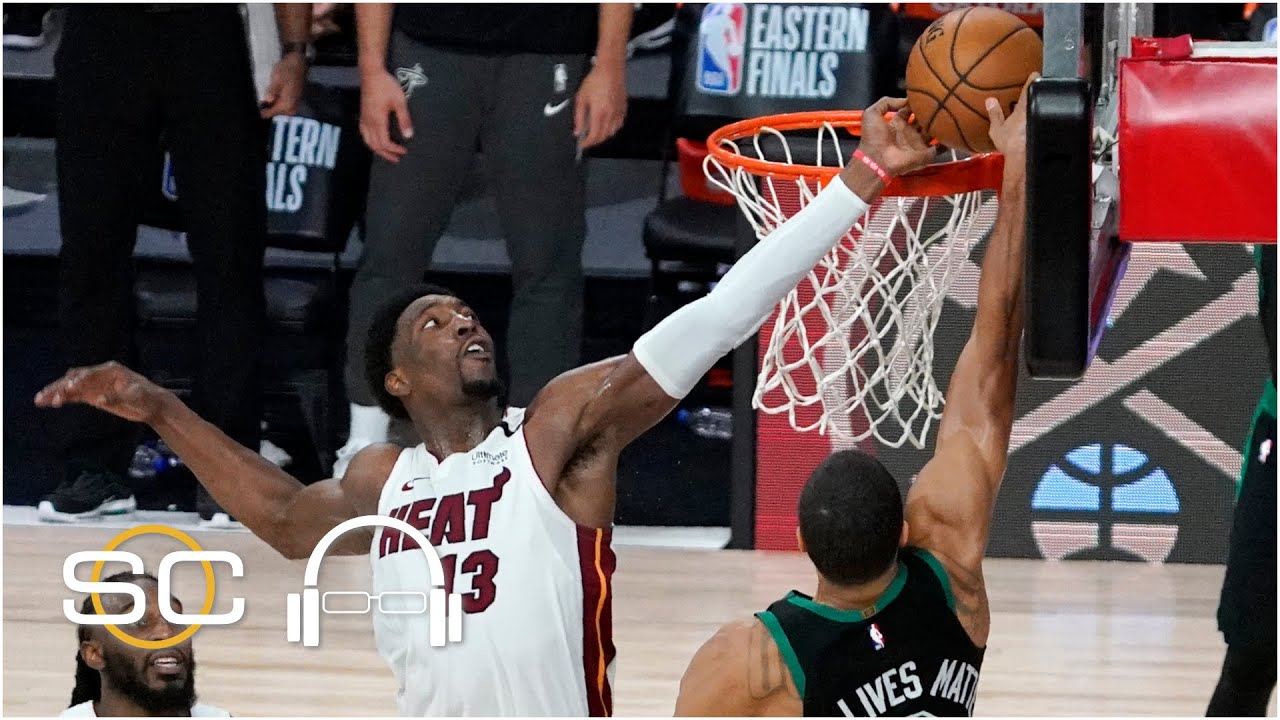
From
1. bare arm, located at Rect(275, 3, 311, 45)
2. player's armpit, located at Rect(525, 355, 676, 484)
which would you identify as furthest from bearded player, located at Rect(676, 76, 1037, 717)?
bare arm, located at Rect(275, 3, 311, 45)

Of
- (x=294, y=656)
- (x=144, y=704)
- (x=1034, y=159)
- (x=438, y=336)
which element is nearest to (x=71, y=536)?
(x=294, y=656)

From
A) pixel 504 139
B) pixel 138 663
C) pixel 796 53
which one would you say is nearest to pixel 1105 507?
pixel 796 53

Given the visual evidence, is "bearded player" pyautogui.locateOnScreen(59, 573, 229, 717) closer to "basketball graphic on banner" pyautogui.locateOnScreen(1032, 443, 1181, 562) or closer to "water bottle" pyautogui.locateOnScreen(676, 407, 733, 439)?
"basketball graphic on banner" pyautogui.locateOnScreen(1032, 443, 1181, 562)

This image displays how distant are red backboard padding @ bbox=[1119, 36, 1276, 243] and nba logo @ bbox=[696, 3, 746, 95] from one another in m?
3.73

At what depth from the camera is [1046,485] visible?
5562 mm

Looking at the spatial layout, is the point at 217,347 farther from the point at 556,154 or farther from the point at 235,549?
the point at 556,154

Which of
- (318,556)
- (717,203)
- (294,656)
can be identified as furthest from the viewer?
(717,203)

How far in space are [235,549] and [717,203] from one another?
2.16 meters

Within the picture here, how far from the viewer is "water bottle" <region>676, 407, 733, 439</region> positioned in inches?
265

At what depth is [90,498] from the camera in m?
5.73

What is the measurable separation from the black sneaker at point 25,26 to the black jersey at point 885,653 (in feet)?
18.8

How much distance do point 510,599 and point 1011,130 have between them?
1.11m

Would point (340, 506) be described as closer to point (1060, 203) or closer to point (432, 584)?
point (432, 584)

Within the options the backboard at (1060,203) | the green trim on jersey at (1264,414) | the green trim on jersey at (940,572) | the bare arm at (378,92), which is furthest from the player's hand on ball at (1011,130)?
the bare arm at (378,92)
